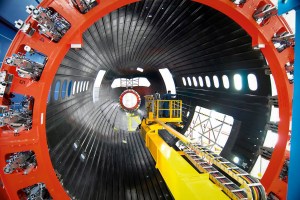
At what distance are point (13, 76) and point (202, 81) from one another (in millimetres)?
6333

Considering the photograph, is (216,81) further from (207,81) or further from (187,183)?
(187,183)

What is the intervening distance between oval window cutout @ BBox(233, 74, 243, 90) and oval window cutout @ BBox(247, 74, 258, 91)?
373 mm

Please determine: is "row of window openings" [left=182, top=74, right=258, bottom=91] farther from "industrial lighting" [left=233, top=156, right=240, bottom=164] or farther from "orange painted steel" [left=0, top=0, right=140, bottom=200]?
"orange painted steel" [left=0, top=0, right=140, bottom=200]

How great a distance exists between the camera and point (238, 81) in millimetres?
5551

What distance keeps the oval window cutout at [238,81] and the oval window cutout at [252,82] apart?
37 cm

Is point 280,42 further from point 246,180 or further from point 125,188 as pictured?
point 125,188

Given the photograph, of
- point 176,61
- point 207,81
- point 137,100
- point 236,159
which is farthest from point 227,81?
point 137,100

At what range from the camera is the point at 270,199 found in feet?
10.6

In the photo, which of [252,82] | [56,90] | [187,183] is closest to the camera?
[187,183]

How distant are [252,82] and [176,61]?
160 inches

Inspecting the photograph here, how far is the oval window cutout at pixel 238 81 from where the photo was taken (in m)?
5.43

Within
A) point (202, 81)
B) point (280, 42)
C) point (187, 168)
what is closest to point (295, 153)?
point (187, 168)

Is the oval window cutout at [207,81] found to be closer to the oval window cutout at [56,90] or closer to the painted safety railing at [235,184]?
the painted safety railing at [235,184]

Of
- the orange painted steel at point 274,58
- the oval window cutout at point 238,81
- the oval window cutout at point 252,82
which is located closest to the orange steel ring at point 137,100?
the oval window cutout at point 238,81
